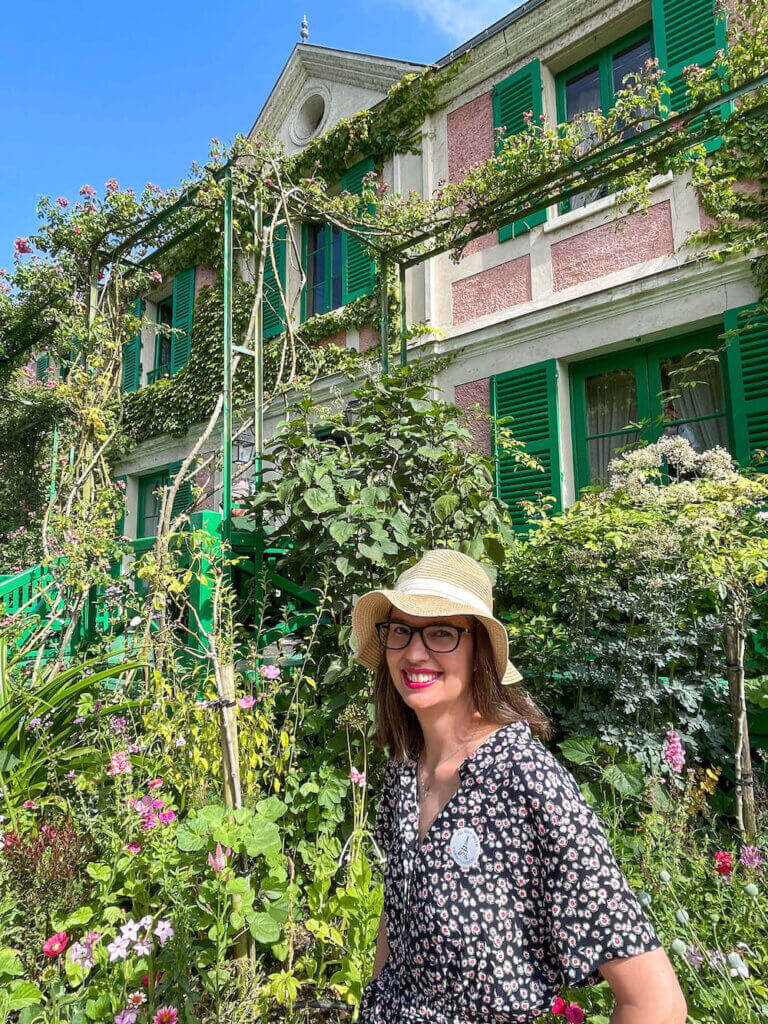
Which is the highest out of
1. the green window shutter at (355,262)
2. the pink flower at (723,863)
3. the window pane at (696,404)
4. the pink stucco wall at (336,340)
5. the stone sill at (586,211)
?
the green window shutter at (355,262)

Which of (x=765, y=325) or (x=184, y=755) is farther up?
(x=765, y=325)

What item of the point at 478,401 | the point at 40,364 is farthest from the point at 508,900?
the point at 40,364

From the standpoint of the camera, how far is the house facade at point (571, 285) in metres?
5.19

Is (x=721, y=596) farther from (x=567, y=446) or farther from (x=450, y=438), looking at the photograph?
(x=567, y=446)

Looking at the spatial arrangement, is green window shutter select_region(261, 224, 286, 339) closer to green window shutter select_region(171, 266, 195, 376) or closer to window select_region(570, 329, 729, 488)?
green window shutter select_region(171, 266, 195, 376)

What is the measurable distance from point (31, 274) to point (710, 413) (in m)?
6.42

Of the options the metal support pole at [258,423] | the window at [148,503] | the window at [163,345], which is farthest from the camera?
the window at [163,345]

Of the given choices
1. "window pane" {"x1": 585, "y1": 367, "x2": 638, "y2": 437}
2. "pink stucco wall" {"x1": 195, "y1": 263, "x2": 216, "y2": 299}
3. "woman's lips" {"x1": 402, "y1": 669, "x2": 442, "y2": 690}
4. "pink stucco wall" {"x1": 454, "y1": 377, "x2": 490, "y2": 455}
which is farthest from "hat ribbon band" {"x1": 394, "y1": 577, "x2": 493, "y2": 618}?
"pink stucco wall" {"x1": 195, "y1": 263, "x2": 216, "y2": 299}

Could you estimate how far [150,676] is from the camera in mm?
2939

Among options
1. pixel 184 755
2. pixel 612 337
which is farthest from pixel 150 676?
pixel 612 337

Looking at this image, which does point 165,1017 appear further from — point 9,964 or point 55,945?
point 9,964

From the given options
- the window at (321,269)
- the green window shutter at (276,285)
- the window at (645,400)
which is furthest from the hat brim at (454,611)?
the green window shutter at (276,285)

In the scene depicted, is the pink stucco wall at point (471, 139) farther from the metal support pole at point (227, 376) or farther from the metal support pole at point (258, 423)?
the metal support pole at point (227, 376)

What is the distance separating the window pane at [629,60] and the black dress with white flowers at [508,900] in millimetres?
6594
